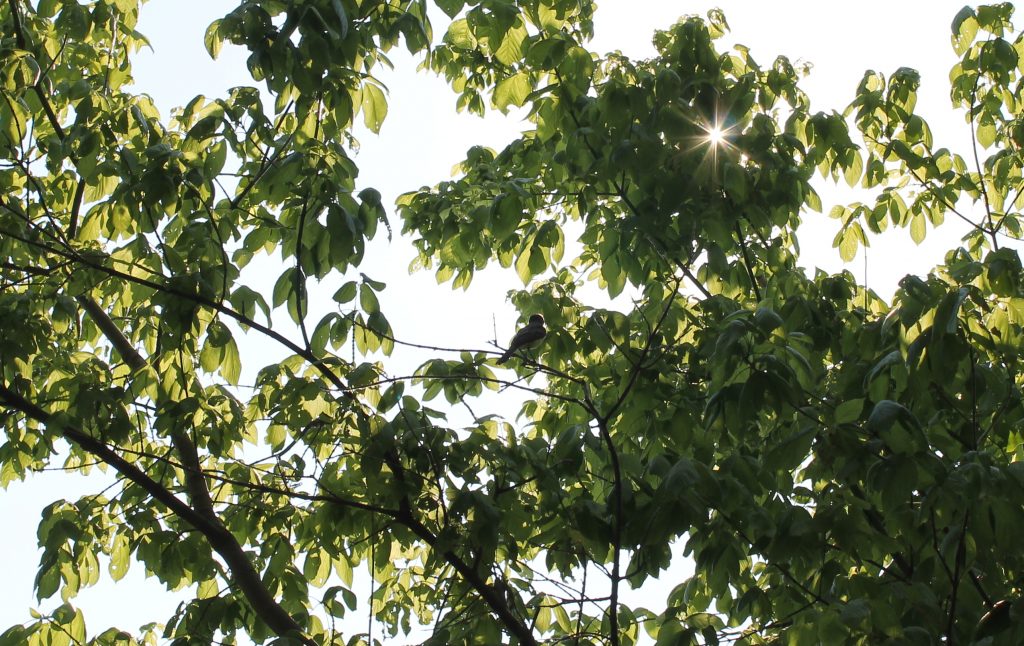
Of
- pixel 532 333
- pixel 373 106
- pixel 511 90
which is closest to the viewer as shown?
pixel 373 106

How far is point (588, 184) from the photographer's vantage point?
4.61 metres

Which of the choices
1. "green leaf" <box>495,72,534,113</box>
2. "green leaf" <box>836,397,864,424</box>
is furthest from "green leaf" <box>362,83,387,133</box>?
"green leaf" <box>836,397,864,424</box>

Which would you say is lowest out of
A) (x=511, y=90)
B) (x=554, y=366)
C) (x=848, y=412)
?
(x=848, y=412)

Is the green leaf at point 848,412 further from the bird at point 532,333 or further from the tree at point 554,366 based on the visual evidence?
the bird at point 532,333

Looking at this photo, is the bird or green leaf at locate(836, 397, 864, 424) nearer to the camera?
green leaf at locate(836, 397, 864, 424)

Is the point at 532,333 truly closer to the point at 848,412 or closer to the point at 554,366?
the point at 554,366

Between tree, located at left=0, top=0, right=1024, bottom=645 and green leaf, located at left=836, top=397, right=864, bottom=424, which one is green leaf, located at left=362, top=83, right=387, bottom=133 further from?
green leaf, located at left=836, top=397, right=864, bottom=424

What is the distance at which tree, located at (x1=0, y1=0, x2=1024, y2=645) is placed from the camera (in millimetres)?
2957

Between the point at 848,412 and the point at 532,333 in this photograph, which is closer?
the point at 848,412

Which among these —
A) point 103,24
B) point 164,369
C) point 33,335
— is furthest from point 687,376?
point 103,24

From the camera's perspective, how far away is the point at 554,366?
15.2 feet

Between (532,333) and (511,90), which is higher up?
(511,90)

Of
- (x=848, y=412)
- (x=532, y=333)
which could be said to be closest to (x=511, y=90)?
(x=532, y=333)

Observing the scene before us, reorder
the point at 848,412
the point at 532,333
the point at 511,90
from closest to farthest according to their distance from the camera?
the point at 848,412, the point at 511,90, the point at 532,333
